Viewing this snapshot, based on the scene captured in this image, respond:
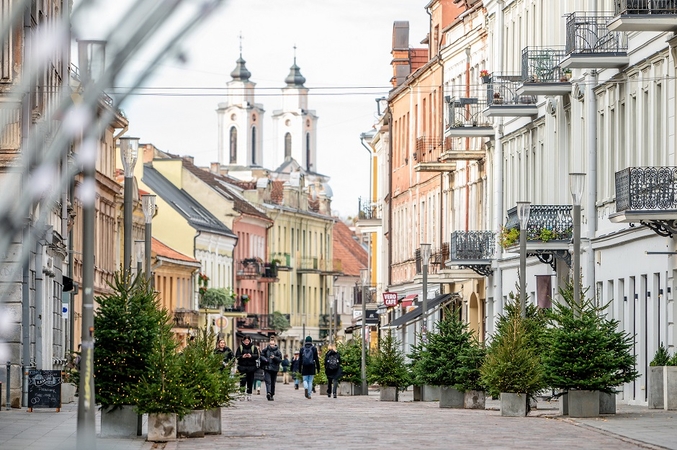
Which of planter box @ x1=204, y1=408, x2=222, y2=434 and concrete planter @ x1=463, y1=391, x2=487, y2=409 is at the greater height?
planter box @ x1=204, y1=408, x2=222, y2=434

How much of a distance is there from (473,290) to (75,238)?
14442 mm

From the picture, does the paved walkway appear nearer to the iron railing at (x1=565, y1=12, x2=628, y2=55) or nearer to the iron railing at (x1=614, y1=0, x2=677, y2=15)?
the iron railing at (x1=614, y1=0, x2=677, y2=15)

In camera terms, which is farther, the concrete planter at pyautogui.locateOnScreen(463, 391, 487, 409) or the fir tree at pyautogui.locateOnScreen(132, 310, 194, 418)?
the concrete planter at pyautogui.locateOnScreen(463, 391, 487, 409)

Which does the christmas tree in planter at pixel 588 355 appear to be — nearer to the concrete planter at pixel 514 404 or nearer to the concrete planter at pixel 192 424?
the concrete planter at pixel 514 404

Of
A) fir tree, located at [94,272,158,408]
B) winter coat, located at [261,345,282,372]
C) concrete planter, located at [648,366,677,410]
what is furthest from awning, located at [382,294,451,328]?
fir tree, located at [94,272,158,408]

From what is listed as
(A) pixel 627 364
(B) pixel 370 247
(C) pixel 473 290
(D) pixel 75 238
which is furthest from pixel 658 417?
(B) pixel 370 247

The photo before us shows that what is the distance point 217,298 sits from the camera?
100188mm

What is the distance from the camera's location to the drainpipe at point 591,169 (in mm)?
36031

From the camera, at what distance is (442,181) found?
61.1 meters

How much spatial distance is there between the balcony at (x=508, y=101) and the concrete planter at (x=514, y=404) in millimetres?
17040

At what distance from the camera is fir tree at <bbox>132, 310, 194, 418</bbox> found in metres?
19.9

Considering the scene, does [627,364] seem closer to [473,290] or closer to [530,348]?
[530,348]

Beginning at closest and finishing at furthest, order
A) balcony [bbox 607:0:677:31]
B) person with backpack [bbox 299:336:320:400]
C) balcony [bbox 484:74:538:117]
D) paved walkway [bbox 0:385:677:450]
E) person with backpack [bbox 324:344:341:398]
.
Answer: paved walkway [bbox 0:385:677:450] < balcony [bbox 607:0:677:31] < person with backpack [bbox 299:336:320:400] < person with backpack [bbox 324:344:341:398] < balcony [bbox 484:74:538:117]

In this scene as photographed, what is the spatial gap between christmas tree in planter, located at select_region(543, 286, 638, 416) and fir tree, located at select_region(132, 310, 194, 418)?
735cm
